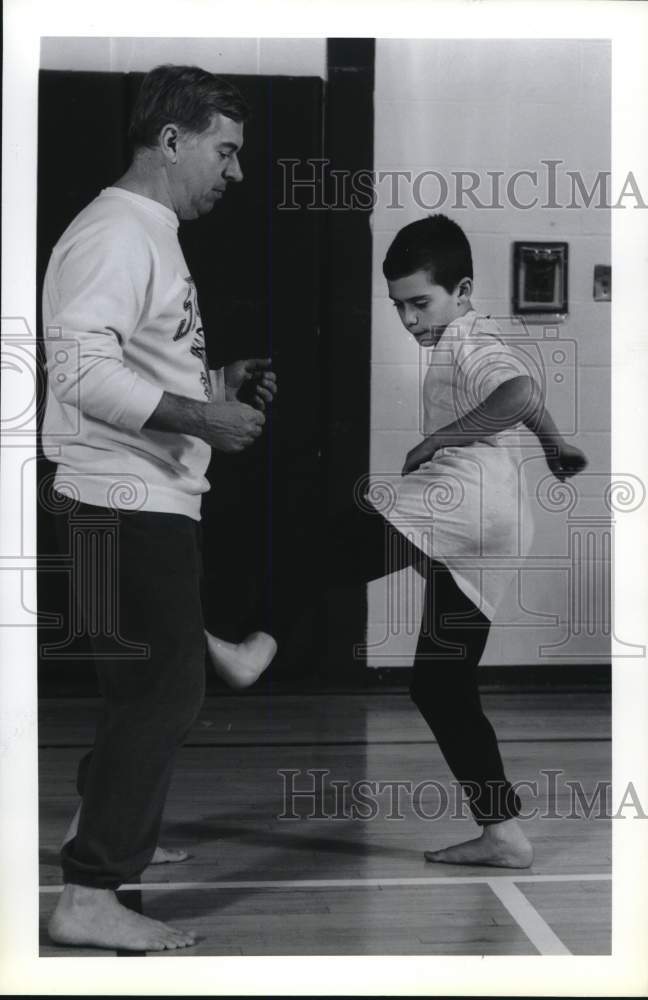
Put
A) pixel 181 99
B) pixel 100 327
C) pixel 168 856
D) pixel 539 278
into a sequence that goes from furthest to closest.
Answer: pixel 539 278, pixel 168 856, pixel 181 99, pixel 100 327

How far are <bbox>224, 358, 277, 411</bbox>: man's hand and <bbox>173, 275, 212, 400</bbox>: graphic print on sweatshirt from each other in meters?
0.06

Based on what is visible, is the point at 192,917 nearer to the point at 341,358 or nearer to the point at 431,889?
the point at 431,889

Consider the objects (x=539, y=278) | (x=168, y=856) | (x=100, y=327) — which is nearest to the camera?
(x=100, y=327)

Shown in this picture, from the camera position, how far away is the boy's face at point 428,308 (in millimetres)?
2738

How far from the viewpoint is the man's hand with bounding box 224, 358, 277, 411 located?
265cm

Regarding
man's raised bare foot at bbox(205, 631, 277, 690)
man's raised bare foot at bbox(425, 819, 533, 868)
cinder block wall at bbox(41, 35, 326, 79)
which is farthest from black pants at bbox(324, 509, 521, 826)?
cinder block wall at bbox(41, 35, 326, 79)

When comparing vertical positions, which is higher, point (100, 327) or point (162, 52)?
point (162, 52)

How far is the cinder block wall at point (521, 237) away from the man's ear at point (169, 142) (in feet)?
1.29

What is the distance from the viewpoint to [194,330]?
2.56m

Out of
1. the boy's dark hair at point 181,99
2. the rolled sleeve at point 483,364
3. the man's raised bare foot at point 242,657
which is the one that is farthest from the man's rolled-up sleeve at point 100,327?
the rolled sleeve at point 483,364

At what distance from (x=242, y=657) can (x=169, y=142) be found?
94 centimetres

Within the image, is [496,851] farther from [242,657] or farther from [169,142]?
[169,142]

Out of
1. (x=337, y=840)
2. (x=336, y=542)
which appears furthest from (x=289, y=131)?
(x=337, y=840)

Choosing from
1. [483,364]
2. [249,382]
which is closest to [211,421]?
[249,382]
